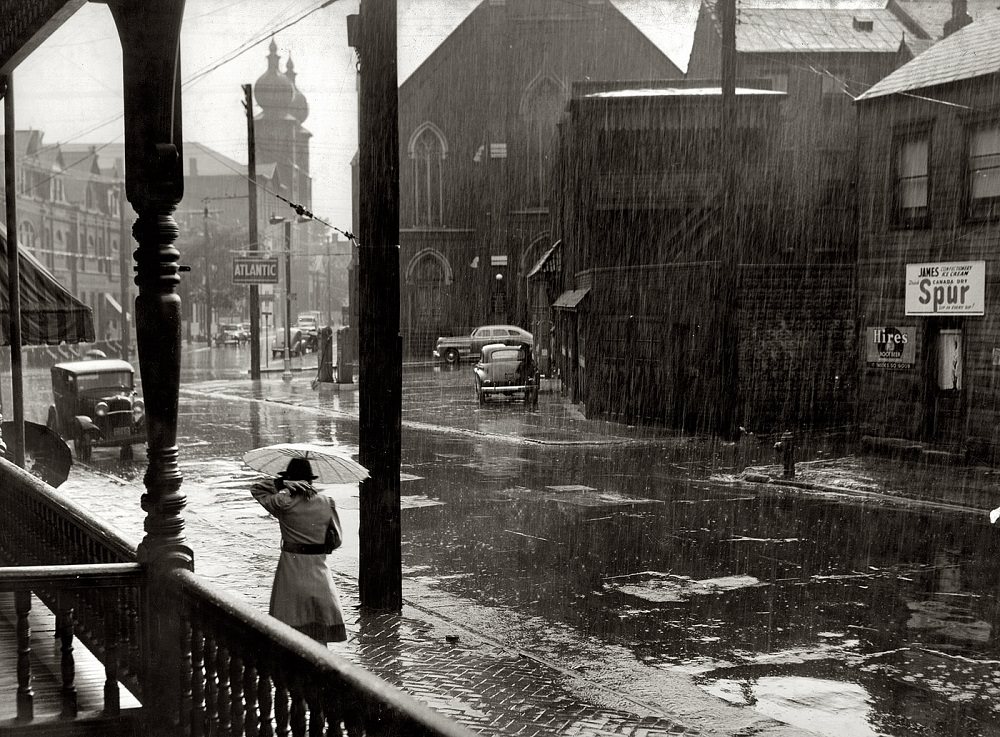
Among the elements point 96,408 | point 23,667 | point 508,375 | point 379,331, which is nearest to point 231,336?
point 508,375

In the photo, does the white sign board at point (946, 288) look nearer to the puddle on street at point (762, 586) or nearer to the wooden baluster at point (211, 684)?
the puddle on street at point (762, 586)

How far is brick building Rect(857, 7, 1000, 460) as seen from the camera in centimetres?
2058

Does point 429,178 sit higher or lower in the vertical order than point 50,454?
higher

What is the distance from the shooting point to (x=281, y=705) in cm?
394

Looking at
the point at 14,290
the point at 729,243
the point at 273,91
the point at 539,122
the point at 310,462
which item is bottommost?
the point at 310,462

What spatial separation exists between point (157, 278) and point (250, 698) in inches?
85.0

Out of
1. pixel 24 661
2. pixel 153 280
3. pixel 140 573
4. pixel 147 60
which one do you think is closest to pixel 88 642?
pixel 24 661

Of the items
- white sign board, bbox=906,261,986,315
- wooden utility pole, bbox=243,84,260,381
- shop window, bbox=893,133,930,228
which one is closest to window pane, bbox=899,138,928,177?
shop window, bbox=893,133,930,228

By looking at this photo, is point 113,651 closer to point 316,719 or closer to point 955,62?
point 316,719

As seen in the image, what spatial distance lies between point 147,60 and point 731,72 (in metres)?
19.3

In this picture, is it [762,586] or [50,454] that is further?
[50,454]

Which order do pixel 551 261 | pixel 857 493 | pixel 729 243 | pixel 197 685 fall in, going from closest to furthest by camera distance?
pixel 197 685 < pixel 857 493 < pixel 729 243 < pixel 551 261

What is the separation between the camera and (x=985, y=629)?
30.7ft

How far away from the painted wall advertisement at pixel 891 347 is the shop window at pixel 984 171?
2783 millimetres
